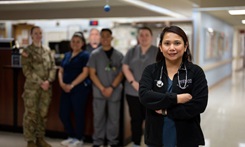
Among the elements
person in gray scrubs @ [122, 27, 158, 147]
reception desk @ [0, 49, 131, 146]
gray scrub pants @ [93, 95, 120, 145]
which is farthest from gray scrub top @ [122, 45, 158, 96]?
reception desk @ [0, 49, 131, 146]

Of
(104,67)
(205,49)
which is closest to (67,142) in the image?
(104,67)

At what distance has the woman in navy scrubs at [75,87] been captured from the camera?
397 centimetres

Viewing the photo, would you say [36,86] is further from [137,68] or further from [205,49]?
[205,49]

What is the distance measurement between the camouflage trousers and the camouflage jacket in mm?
123

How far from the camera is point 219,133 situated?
184 inches

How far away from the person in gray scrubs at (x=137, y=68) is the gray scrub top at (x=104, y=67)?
0.53ft

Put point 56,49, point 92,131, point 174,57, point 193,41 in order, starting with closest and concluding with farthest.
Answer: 1. point 174,57
2. point 92,131
3. point 56,49
4. point 193,41

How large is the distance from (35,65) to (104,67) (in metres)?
0.85

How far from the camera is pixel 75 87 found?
397 centimetres

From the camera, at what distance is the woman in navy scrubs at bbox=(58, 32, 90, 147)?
13.0 ft

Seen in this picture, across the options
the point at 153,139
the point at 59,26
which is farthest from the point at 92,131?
the point at 59,26

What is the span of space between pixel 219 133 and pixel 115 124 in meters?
1.78

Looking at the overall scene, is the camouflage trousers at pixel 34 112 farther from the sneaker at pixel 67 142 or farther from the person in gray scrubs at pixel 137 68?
the person in gray scrubs at pixel 137 68

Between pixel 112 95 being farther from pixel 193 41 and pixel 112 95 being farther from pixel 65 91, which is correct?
pixel 193 41
